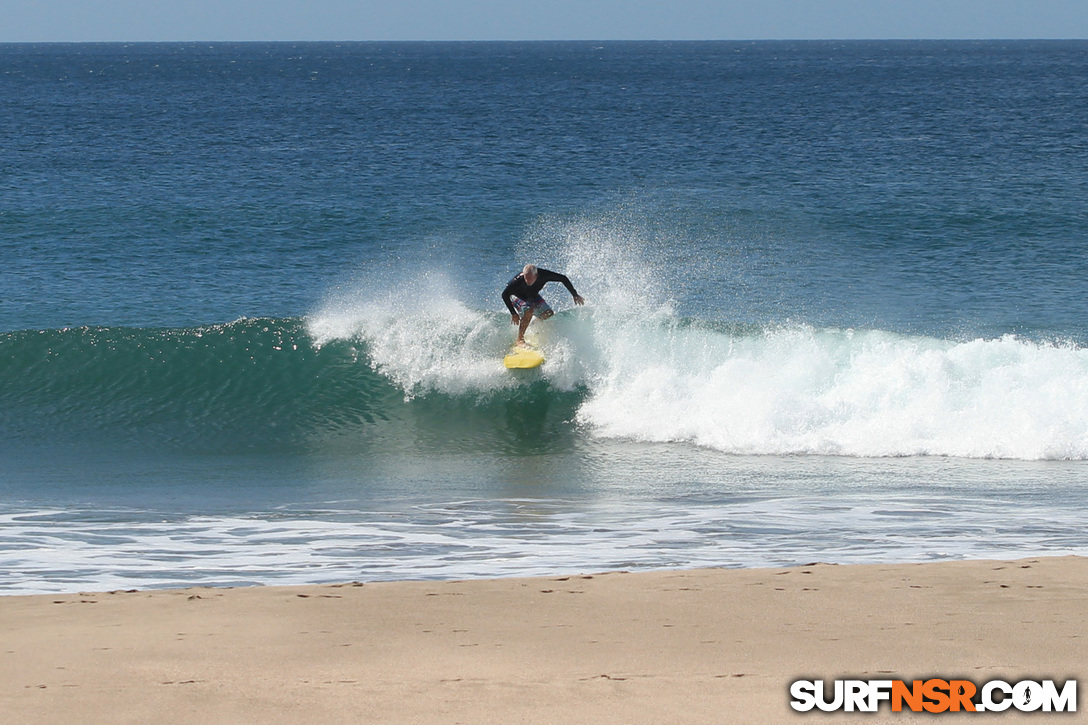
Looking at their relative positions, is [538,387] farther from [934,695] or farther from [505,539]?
[934,695]

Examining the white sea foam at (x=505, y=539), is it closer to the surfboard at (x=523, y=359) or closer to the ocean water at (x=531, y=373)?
the ocean water at (x=531, y=373)

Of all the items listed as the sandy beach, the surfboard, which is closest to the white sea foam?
the sandy beach

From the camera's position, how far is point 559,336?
14.4m

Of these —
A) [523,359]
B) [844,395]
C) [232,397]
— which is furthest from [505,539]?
[232,397]

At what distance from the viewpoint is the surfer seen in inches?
509

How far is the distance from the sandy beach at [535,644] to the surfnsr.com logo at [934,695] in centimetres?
8

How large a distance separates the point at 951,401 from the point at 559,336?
4.71 m

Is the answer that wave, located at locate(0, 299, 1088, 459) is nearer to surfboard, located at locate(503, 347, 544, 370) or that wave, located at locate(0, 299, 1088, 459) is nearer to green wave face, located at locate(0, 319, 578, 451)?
green wave face, located at locate(0, 319, 578, 451)

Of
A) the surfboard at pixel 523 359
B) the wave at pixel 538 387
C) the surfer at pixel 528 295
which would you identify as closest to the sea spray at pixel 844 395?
the wave at pixel 538 387

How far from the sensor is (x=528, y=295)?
13.2 m

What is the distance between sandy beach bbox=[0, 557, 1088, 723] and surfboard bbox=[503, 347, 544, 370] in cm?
703

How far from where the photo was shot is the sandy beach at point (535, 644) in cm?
474

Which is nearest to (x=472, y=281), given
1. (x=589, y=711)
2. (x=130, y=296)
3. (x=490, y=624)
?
(x=130, y=296)

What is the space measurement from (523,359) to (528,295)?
0.98 metres
